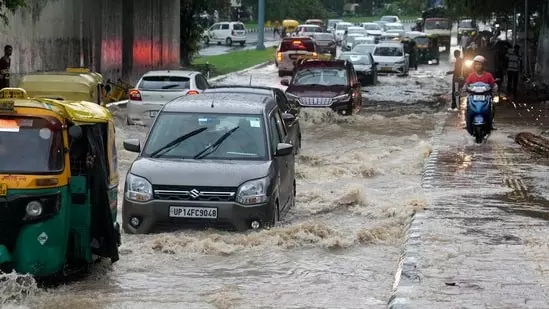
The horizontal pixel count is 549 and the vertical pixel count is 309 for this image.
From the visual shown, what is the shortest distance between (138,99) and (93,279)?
14.9 metres

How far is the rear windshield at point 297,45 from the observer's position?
171 feet

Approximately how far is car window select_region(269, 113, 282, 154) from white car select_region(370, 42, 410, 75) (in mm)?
38566

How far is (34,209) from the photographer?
916 centimetres

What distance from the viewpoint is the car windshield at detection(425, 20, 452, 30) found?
262 ft

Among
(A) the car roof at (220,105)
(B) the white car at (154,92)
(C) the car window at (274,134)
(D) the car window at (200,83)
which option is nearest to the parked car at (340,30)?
(D) the car window at (200,83)

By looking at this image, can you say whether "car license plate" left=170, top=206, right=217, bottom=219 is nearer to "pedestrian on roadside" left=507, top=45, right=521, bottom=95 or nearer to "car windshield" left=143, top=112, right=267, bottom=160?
"car windshield" left=143, top=112, right=267, bottom=160

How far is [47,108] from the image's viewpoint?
9.56 meters

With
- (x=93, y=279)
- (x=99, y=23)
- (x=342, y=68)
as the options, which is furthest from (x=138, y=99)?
(x=93, y=279)

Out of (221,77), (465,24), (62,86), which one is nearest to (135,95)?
(62,86)

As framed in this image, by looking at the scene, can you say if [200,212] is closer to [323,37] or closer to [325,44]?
[325,44]

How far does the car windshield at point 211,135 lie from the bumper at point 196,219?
83cm

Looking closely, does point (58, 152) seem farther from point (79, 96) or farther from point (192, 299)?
point (79, 96)


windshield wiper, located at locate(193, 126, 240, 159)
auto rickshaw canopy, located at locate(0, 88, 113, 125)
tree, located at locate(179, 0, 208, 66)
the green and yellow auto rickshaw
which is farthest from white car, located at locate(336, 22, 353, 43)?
the green and yellow auto rickshaw

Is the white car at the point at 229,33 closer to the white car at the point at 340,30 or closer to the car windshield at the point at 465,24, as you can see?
the white car at the point at 340,30
